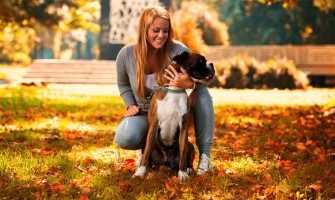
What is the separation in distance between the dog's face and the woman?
43 cm

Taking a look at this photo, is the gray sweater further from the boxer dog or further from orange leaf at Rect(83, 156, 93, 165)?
orange leaf at Rect(83, 156, 93, 165)

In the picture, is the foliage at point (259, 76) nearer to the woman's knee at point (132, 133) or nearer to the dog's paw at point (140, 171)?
the woman's knee at point (132, 133)

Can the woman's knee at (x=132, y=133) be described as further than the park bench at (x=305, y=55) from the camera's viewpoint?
No

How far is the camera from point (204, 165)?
4.73 meters

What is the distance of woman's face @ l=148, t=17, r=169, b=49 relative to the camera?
4.49 meters

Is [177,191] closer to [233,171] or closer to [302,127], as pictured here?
[233,171]

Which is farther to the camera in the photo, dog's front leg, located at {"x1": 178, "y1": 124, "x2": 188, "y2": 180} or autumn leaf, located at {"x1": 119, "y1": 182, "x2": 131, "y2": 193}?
dog's front leg, located at {"x1": 178, "y1": 124, "x2": 188, "y2": 180}

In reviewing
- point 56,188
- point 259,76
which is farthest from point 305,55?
point 56,188

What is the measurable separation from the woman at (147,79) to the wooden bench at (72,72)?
49.3ft

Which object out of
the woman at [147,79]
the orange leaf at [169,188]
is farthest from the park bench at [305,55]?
the orange leaf at [169,188]

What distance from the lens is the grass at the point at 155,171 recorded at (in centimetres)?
404

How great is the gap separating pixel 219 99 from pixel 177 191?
987cm

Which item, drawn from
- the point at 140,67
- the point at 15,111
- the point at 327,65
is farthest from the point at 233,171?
the point at 327,65

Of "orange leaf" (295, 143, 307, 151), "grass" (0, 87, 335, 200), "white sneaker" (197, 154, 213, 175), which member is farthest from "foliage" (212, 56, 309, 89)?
"white sneaker" (197, 154, 213, 175)
